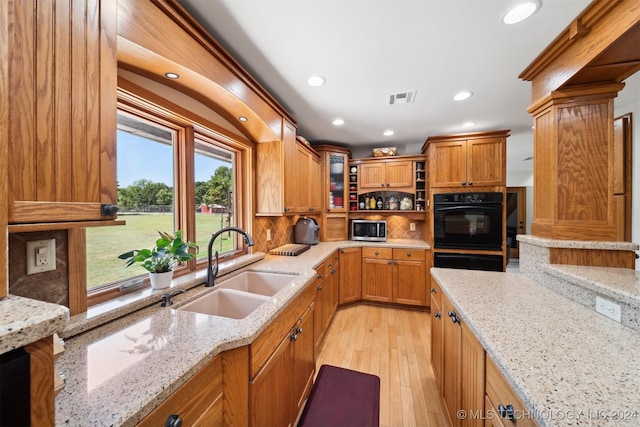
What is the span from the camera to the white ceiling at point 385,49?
125cm

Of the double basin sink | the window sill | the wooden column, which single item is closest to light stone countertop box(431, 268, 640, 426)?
the wooden column

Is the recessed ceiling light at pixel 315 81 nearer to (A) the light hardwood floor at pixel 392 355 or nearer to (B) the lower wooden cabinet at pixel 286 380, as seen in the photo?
(B) the lower wooden cabinet at pixel 286 380

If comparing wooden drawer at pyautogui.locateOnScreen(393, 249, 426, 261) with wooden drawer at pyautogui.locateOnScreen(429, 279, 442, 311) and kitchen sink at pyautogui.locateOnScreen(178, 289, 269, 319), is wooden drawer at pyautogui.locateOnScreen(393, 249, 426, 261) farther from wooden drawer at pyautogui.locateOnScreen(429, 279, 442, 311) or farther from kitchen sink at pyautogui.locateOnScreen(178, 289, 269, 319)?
kitchen sink at pyautogui.locateOnScreen(178, 289, 269, 319)

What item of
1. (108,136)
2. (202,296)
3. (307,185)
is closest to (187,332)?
(202,296)

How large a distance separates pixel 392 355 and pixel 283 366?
141cm

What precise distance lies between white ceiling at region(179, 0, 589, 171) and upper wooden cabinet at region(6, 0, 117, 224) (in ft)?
2.32

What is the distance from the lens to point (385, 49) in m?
1.55

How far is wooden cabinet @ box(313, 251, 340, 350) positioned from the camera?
2152 millimetres

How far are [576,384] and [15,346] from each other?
4.13 feet

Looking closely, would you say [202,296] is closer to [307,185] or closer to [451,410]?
[451,410]

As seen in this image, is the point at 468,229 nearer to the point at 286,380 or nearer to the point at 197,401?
the point at 286,380

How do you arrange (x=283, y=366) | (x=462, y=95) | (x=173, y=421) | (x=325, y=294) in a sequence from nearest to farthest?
(x=173, y=421) → (x=283, y=366) → (x=462, y=95) → (x=325, y=294)

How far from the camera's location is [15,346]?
374 mm

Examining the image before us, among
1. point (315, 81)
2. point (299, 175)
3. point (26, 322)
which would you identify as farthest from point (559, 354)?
point (299, 175)
